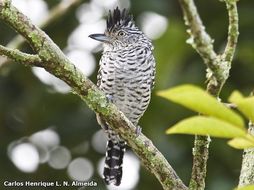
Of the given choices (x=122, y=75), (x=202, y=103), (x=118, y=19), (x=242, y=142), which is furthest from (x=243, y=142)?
(x=118, y=19)

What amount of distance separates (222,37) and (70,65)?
2207 millimetres

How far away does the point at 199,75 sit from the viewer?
392cm

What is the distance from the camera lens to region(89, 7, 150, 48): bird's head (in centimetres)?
416

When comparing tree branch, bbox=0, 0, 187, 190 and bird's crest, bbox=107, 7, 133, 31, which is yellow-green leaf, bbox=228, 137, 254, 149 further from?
bird's crest, bbox=107, 7, 133, 31

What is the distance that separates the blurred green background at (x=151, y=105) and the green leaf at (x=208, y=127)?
2.71m

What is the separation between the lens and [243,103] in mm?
1006

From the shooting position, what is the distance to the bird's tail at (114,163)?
4.01m

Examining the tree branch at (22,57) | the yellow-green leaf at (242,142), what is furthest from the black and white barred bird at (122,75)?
the yellow-green leaf at (242,142)

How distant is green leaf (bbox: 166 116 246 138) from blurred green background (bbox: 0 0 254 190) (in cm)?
271

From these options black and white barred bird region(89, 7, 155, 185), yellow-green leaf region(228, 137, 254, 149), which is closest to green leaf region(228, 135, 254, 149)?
yellow-green leaf region(228, 137, 254, 149)

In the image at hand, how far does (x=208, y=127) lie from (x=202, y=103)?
0.05 m

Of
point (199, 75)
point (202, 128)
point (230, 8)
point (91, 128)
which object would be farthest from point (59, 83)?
point (202, 128)

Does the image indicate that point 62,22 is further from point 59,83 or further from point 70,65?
point 70,65

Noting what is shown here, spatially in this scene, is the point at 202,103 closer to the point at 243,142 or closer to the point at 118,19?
the point at 243,142
